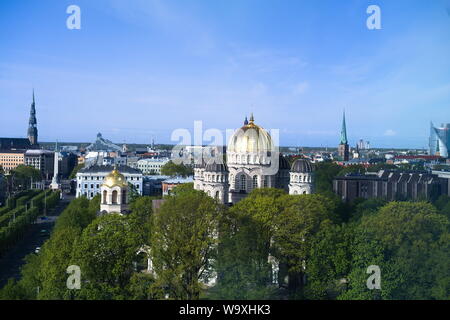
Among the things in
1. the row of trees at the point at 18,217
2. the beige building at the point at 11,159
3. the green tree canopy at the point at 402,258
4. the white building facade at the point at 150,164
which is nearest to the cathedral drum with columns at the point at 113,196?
the row of trees at the point at 18,217

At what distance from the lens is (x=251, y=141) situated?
163 ft

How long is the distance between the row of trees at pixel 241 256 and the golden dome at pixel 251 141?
55.9 feet

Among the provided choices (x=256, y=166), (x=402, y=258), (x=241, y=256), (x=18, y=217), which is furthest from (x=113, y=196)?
(x=402, y=258)

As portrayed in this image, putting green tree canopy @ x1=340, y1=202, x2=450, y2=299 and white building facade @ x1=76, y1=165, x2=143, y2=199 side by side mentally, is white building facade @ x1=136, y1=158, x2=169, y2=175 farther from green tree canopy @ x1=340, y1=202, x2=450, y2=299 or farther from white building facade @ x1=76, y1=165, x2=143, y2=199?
green tree canopy @ x1=340, y1=202, x2=450, y2=299

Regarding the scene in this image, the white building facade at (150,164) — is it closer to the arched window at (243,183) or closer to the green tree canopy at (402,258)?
the arched window at (243,183)

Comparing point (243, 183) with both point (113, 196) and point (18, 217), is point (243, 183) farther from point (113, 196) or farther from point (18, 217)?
point (18, 217)

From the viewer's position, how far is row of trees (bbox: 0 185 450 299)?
1014 inches

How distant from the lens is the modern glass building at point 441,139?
9021cm

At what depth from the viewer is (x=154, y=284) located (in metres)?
25.1

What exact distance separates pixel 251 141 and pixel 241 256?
23.2 m
